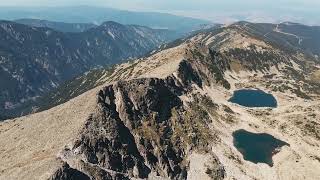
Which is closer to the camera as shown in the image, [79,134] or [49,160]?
[49,160]

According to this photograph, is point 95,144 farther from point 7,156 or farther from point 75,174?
point 7,156

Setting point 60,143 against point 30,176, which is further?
point 60,143

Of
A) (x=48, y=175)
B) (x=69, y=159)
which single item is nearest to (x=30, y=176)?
(x=48, y=175)

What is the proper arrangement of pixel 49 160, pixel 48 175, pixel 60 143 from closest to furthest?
pixel 48 175
pixel 49 160
pixel 60 143

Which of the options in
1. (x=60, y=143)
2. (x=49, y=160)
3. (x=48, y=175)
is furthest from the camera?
(x=60, y=143)

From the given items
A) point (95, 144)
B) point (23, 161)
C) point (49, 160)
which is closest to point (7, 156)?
point (23, 161)

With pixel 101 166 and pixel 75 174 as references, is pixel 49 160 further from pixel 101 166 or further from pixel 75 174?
pixel 101 166

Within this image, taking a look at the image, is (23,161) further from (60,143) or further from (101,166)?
(101,166)
